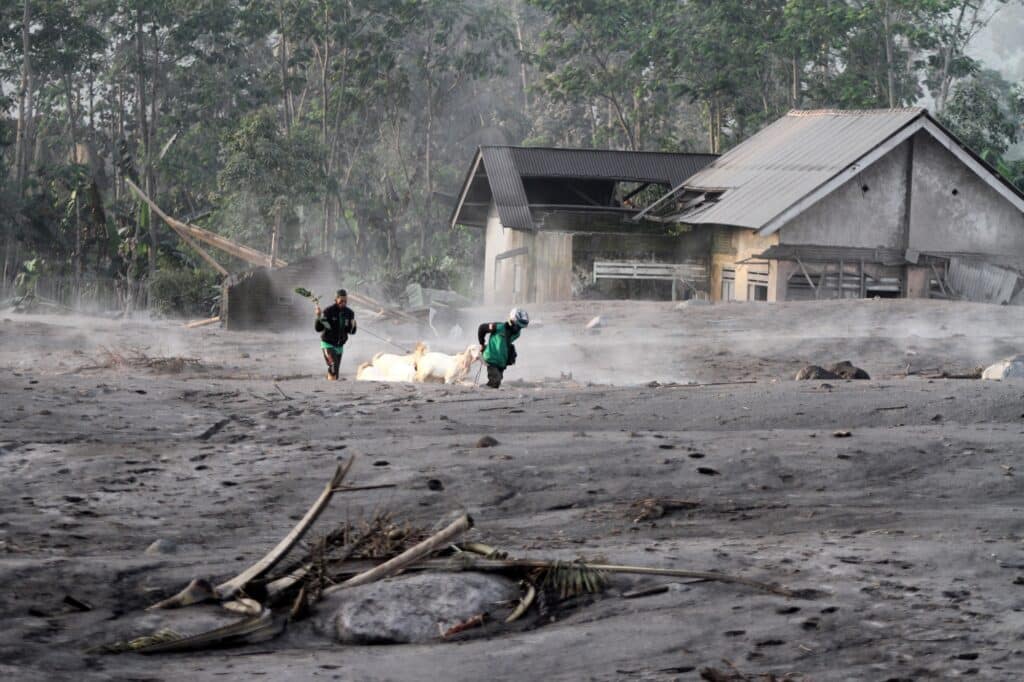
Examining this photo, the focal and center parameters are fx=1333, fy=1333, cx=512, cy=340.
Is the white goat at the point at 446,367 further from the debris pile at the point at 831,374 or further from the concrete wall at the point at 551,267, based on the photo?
the concrete wall at the point at 551,267

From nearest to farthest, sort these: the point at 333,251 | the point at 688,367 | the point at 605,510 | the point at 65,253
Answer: the point at 605,510 < the point at 688,367 < the point at 65,253 < the point at 333,251

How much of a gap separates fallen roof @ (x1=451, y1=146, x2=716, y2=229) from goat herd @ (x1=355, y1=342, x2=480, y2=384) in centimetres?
1623

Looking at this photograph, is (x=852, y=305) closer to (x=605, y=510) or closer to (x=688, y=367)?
(x=688, y=367)

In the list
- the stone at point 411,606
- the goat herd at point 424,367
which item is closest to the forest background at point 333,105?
the goat herd at point 424,367

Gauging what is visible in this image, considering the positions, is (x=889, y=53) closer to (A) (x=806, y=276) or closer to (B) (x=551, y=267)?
(A) (x=806, y=276)

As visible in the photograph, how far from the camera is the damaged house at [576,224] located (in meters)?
32.8

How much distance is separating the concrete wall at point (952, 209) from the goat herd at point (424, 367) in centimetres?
1671

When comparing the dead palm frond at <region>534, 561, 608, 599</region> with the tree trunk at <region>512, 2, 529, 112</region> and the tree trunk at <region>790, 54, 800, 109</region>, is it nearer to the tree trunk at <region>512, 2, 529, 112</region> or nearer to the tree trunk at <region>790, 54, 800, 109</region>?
the tree trunk at <region>790, 54, 800, 109</region>

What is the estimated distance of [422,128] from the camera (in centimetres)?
5494

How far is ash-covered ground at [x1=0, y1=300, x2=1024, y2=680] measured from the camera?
5.95 metres

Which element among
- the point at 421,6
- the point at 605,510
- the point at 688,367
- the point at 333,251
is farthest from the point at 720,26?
the point at 605,510

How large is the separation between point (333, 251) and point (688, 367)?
30.1m

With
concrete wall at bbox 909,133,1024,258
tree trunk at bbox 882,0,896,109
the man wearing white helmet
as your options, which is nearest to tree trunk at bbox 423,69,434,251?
tree trunk at bbox 882,0,896,109

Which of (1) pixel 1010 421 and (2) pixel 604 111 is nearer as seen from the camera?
(1) pixel 1010 421
